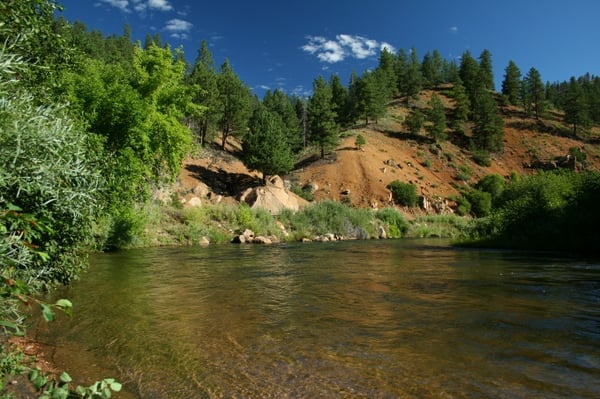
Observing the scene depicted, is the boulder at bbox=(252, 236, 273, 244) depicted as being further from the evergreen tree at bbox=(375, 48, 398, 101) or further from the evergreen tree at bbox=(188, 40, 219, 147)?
the evergreen tree at bbox=(375, 48, 398, 101)

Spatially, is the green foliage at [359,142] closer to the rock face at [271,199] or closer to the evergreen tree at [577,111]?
the rock face at [271,199]

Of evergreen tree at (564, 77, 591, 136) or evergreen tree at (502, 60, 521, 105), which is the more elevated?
evergreen tree at (502, 60, 521, 105)

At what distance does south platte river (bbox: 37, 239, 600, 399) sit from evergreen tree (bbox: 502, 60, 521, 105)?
386 feet

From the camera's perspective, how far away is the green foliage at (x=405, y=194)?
65.2m

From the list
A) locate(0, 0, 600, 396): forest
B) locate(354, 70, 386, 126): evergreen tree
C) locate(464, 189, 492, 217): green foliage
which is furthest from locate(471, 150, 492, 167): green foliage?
locate(354, 70, 386, 126): evergreen tree

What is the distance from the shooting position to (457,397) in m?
5.16

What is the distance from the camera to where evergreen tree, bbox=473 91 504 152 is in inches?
3602

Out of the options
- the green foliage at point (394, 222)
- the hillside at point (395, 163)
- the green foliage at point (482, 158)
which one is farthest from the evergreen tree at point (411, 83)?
the green foliage at point (394, 222)

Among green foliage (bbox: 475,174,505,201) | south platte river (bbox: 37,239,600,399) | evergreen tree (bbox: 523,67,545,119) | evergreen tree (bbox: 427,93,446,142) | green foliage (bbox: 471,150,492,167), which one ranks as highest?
evergreen tree (bbox: 523,67,545,119)

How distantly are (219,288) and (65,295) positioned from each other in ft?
13.6

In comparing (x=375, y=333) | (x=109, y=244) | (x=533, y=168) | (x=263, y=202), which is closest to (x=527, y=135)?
(x=533, y=168)

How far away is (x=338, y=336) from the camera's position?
7.82 metres

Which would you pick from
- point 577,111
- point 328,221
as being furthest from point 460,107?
point 328,221

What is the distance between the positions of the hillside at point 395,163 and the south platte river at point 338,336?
39948 mm
